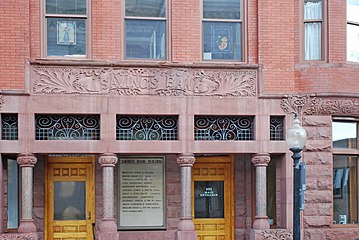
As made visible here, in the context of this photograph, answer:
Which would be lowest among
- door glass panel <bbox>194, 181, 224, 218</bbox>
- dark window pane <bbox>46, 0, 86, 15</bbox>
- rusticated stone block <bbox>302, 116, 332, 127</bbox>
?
door glass panel <bbox>194, 181, 224, 218</bbox>

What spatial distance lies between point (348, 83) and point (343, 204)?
113 inches

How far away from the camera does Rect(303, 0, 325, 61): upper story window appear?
16625mm

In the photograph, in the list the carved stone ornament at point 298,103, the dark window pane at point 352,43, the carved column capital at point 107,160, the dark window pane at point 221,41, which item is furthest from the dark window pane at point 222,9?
the carved column capital at point 107,160

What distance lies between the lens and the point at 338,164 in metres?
16.7

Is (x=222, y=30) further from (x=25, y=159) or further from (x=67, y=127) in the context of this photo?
(x=25, y=159)

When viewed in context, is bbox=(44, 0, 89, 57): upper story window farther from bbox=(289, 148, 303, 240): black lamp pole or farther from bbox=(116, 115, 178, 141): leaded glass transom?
bbox=(289, 148, 303, 240): black lamp pole

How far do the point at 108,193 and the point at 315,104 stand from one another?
202 inches

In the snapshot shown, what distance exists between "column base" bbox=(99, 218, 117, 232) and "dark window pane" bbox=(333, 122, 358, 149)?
548cm

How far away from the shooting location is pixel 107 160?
1559 cm

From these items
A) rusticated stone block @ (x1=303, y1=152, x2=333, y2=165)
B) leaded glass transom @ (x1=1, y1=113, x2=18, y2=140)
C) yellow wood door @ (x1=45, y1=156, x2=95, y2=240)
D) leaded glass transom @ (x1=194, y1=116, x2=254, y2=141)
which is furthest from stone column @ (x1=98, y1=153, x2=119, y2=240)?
rusticated stone block @ (x1=303, y1=152, x2=333, y2=165)

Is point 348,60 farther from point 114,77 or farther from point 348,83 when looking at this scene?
point 114,77

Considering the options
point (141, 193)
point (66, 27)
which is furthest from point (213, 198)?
point (66, 27)

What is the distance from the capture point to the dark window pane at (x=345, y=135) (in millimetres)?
16612

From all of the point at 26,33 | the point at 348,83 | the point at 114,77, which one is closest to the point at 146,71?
the point at 114,77
